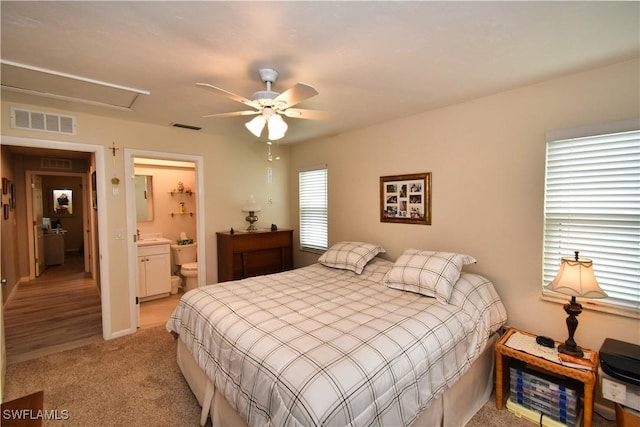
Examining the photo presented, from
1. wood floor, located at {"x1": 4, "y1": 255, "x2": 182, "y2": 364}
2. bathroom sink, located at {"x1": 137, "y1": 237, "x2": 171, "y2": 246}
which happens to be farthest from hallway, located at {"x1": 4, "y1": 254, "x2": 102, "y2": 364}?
bathroom sink, located at {"x1": 137, "y1": 237, "x2": 171, "y2": 246}

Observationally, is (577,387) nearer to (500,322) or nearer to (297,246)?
(500,322)

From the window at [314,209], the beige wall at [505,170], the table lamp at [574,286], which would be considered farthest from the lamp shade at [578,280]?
A: the window at [314,209]

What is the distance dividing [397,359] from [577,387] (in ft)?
4.96

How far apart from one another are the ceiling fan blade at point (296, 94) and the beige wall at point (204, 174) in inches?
90.5

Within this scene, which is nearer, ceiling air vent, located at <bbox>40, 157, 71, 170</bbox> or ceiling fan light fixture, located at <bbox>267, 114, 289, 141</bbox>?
ceiling fan light fixture, located at <bbox>267, 114, 289, 141</bbox>

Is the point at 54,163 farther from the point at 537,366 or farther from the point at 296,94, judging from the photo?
the point at 537,366

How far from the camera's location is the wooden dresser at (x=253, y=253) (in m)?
3.80

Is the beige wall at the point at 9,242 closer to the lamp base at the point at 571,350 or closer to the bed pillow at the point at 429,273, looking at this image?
the bed pillow at the point at 429,273

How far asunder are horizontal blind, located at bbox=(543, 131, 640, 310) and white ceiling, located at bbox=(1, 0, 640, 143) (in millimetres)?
604

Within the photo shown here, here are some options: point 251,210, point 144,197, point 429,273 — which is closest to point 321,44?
point 429,273

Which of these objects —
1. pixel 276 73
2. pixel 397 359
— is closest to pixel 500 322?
pixel 397 359

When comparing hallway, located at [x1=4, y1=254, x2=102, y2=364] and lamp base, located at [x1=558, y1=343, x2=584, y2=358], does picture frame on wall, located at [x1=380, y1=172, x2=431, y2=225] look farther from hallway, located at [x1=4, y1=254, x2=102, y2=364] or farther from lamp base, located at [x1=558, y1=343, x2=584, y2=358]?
hallway, located at [x1=4, y1=254, x2=102, y2=364]

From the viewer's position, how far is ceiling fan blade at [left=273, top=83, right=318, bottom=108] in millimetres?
1664

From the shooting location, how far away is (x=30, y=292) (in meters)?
4.79
